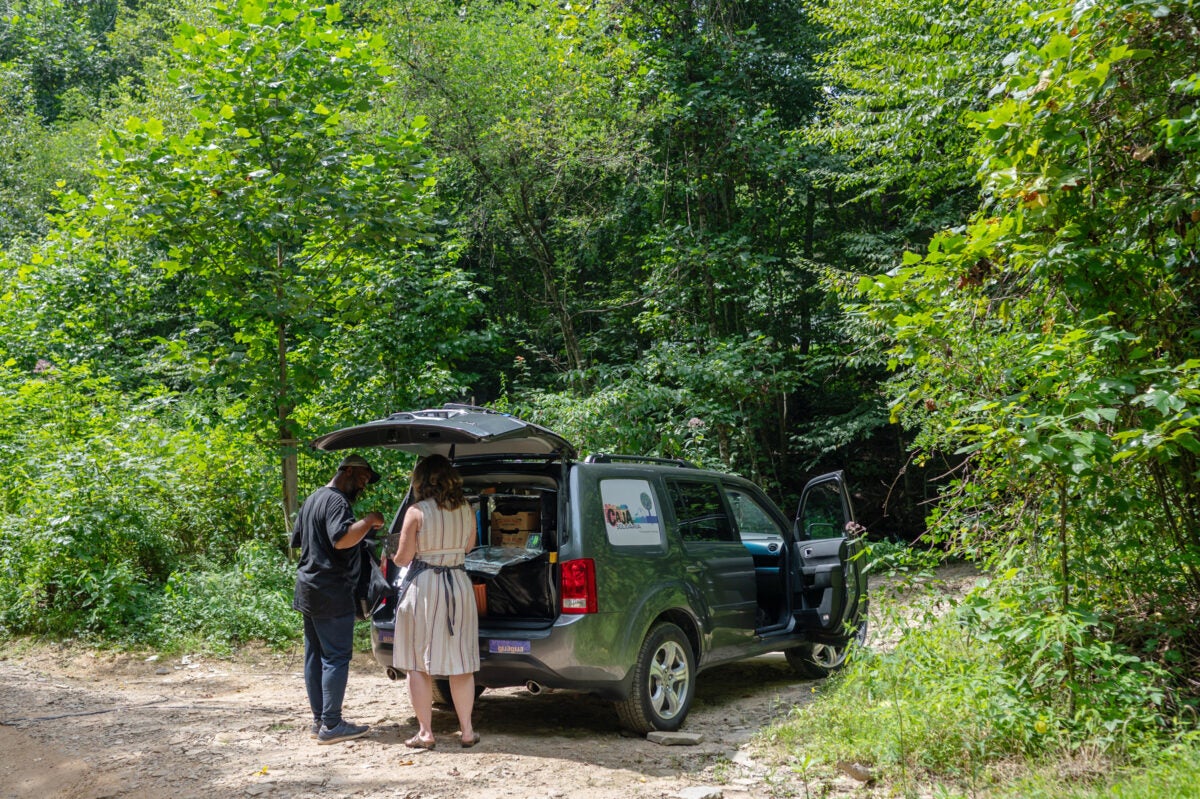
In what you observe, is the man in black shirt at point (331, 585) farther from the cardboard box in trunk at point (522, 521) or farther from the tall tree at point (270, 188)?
the tall tree at point (270, 188)

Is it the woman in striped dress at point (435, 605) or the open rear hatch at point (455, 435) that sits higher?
the open rear hatch at point (455, 435)

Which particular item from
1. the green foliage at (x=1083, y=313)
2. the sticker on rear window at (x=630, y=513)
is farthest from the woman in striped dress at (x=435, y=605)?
the green foliage at (x=1083, y=313)

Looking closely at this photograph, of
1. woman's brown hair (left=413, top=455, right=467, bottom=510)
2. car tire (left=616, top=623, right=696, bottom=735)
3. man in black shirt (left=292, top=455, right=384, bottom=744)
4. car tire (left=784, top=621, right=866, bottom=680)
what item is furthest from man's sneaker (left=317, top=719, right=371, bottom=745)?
car tire (left=784, top=621, right=866, bottom=680)

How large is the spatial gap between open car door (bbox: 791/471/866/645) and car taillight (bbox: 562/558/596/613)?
2.41 m

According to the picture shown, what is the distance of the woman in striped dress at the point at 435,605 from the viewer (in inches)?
228

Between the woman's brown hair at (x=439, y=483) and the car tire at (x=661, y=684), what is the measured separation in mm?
1572

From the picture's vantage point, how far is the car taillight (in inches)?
230

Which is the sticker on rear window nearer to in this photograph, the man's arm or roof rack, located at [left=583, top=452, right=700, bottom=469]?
roof rack, located at [left=583, top=452, right=700, bottom=469]

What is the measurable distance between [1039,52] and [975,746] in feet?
11.8

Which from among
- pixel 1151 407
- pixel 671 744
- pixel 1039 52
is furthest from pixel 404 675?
pixel 1039 52

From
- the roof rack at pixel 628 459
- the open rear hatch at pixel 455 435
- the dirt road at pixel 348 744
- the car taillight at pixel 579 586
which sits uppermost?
the open rear hatch at pixel 455 435

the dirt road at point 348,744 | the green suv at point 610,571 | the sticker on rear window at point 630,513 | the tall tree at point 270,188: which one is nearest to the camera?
the dirt road at point 348,744

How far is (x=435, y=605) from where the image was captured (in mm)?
5828

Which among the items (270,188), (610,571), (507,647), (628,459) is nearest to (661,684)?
(610,571)
